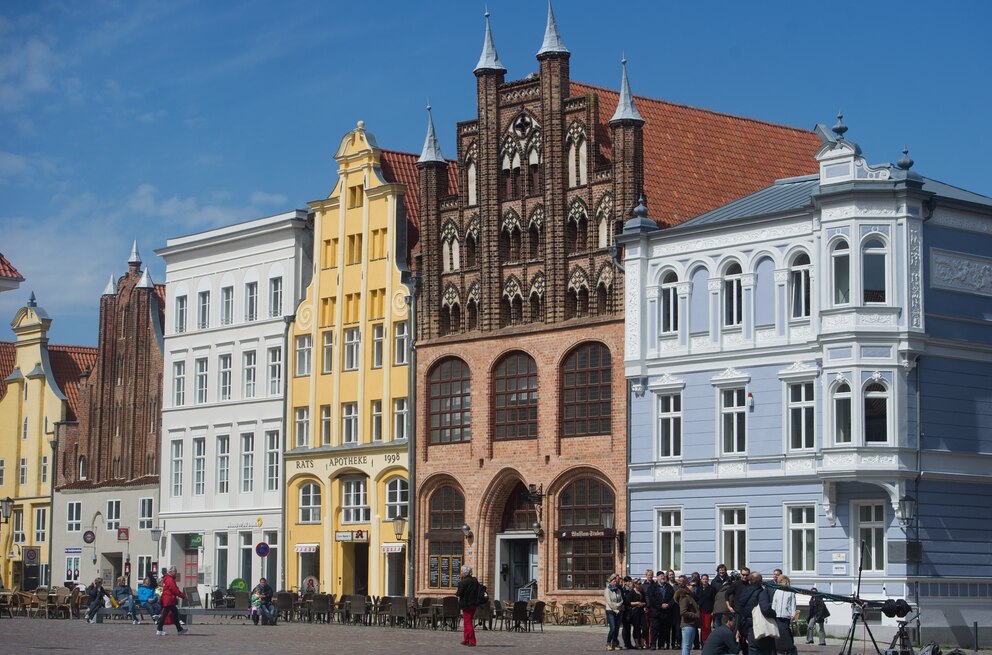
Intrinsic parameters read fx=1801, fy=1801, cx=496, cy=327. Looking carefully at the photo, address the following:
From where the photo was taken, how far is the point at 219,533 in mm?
72875

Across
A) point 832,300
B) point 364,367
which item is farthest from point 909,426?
point 364,367

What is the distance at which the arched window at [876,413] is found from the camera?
4872 centimetres

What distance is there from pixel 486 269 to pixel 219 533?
18.6 meters

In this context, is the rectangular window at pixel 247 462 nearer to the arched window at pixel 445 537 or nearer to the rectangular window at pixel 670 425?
the arched window at pixel 445 537

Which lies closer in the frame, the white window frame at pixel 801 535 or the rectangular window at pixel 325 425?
the white window frame at pixel 801 535

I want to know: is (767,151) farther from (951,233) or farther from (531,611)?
(531,611)

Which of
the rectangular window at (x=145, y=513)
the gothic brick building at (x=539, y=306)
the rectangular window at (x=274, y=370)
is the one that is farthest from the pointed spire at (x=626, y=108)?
the rectangular window at (x=145, y=513)

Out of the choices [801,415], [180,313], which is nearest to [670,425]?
[801,415]

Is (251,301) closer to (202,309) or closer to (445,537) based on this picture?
(202,309)

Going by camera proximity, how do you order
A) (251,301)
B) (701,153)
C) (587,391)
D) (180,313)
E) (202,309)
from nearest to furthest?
(587,391) → (701,153) → (251,301) → (202,309) → (180,313)

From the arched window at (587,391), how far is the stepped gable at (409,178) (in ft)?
32.7

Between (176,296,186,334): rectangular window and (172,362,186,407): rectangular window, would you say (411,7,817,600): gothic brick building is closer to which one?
(172,362,186,407): rectangular window

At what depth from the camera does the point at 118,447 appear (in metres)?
80.0

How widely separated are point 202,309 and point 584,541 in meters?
24.8
